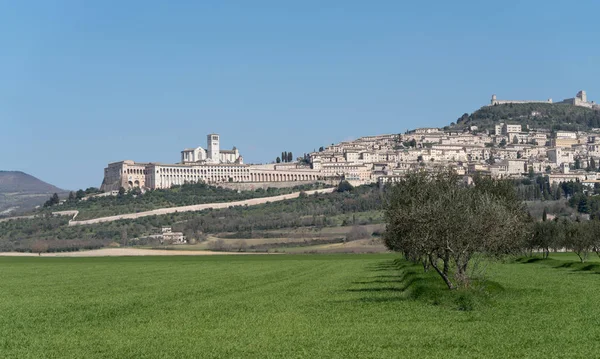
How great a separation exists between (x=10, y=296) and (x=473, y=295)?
1876 centimetres

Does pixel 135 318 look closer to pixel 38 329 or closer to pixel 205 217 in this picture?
pixel 38 329

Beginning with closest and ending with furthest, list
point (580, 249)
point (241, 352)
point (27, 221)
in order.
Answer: point (241, 352), point (580, 249), point (27, 221)

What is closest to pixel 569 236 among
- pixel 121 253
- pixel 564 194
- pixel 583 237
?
pixel 583 237

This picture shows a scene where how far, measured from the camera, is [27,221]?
158750 mm

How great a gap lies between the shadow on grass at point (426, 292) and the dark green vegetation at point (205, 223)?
264ft

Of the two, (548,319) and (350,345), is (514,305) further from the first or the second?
(350,345)

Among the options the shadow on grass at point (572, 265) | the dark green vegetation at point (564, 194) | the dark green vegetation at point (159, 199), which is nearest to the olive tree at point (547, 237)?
the shadow on grass at point (572, 265)

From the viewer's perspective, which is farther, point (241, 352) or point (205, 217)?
point (205, 217)

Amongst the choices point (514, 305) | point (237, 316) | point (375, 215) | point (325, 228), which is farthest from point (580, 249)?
point (375, 215)

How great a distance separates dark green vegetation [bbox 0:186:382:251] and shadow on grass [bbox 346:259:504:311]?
80544mm

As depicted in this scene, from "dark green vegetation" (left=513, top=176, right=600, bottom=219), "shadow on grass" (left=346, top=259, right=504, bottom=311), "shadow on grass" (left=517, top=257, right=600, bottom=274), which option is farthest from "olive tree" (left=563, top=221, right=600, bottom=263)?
"dark green vegetation" (left=513, top=176, right=600, bottom=219)

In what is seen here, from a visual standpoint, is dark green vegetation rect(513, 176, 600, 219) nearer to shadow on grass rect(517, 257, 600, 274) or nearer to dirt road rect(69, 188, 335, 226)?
dirt road rect(69, 188, 335, 226)

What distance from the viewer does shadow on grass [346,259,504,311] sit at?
30.5 m

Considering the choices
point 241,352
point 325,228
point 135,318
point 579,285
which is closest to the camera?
point 241,352
